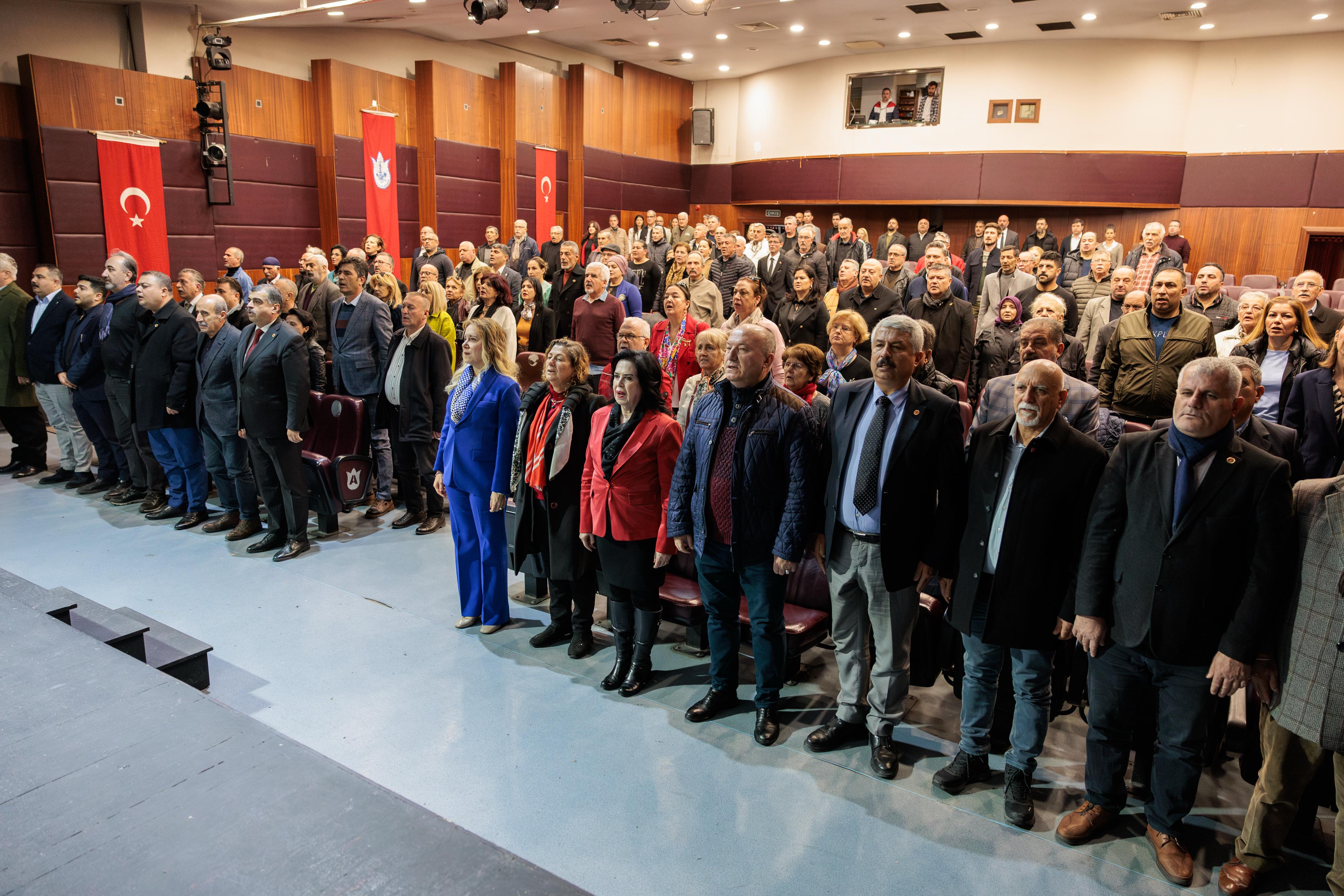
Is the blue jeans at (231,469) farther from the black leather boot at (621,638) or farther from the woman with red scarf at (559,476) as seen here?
the black leather boot at (621,638)

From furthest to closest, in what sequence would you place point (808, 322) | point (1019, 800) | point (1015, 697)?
1. point (808, 322)
2. point (1015, 697)
3. point (1019, 800)

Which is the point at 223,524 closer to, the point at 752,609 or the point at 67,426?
the point at 67,426

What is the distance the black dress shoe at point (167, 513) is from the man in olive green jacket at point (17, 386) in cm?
177

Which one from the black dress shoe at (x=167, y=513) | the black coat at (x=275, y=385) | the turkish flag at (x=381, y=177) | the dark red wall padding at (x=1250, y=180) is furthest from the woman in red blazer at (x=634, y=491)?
the dark red wall padding at (x=1250, y=180)

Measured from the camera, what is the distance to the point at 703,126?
54.9 feet

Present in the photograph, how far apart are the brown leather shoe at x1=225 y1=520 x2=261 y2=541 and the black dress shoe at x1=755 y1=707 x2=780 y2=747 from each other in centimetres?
370

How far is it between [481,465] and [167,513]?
3.06m

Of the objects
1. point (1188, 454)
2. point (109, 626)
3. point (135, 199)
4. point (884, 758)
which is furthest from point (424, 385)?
point (135, 199)

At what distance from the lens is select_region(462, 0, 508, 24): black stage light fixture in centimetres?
848

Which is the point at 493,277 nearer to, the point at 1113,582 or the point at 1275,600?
the point at 1113,582

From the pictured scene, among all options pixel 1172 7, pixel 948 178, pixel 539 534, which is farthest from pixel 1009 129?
pixel 539 534

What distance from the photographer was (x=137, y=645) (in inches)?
128

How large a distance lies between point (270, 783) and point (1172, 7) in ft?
43.0

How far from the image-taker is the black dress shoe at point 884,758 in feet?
9.55
